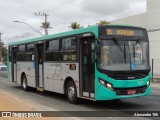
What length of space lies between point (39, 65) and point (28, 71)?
168 centimetres

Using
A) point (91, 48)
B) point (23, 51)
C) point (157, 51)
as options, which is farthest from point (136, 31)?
point (157, 51)

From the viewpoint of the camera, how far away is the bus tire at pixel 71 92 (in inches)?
523

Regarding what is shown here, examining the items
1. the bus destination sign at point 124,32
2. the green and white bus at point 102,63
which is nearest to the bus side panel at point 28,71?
the green and white bus at point 102,63

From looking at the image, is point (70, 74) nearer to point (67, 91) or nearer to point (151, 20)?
point (67, 91)

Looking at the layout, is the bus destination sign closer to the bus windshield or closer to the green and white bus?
the green and white bus

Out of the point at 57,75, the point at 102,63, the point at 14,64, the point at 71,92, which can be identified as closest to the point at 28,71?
the point at 14,64

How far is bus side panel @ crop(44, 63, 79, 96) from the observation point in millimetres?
13406

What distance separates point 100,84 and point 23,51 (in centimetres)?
860

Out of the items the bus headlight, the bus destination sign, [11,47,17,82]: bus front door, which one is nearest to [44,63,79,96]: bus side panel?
the bus headlight

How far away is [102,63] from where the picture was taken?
462 inches

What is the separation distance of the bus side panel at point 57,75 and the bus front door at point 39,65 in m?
0.65

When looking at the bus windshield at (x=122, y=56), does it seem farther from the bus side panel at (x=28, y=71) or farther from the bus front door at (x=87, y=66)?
the bus side panel at (x=28, y=71)

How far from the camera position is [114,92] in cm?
1152

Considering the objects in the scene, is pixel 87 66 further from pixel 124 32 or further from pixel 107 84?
pixel 124 32
